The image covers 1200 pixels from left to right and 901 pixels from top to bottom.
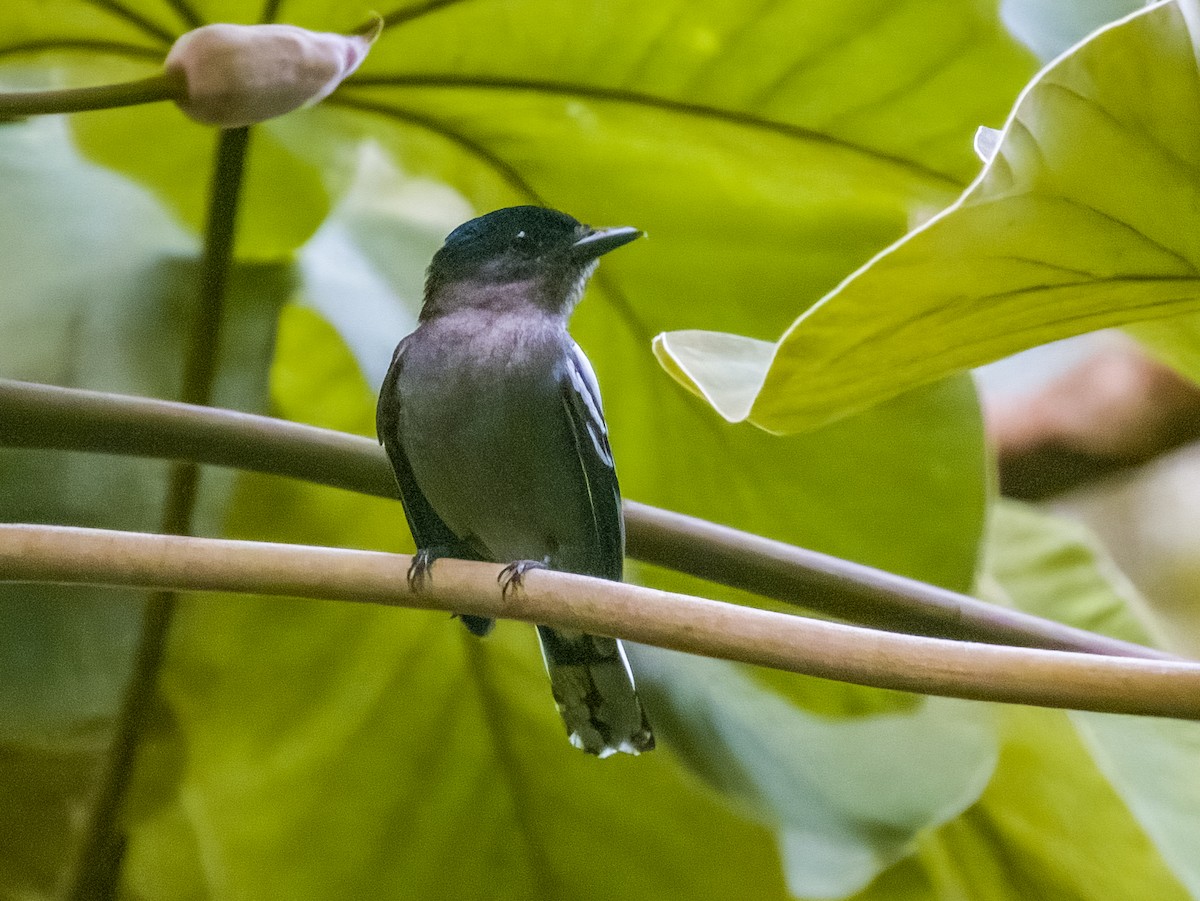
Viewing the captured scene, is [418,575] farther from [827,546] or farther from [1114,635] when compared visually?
[1114,635]

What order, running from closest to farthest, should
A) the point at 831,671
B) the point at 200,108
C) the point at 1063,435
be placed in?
the point at 831,671, the point at 200,108, the point at 1063,435

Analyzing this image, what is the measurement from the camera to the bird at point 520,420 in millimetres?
765

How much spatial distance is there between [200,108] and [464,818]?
0.51 meters

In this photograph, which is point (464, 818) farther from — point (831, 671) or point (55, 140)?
point (55, 140)

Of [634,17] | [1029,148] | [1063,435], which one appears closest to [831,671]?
[1029,148]

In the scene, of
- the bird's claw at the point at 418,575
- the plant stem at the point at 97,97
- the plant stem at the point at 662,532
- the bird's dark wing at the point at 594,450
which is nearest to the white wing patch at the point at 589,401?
the bird's dark wing at the point at 594,450

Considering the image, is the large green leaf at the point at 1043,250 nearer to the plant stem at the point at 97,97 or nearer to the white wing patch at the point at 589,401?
the white wing patch at the point at 589,401

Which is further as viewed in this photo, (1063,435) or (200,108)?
(1063,435)

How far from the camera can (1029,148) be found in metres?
0.52

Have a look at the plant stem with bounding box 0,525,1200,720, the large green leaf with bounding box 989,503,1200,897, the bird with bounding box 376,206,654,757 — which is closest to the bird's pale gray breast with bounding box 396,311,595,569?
the bird with bounding box 376,206,654,757

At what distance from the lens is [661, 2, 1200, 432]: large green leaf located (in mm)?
512

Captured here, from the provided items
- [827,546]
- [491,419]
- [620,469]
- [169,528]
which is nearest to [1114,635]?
[827,546]

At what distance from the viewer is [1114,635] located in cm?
91

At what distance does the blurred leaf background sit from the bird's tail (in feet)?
0.24
